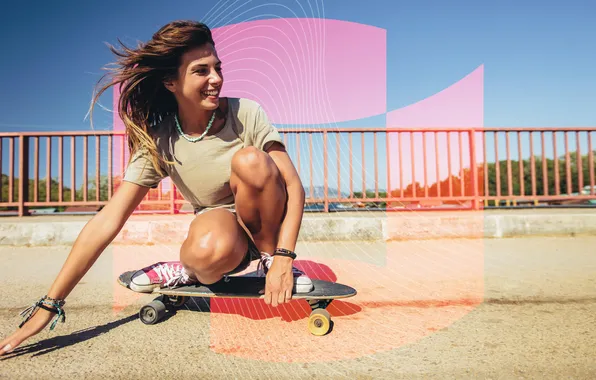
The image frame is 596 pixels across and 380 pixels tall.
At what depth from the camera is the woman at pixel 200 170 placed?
1793mm

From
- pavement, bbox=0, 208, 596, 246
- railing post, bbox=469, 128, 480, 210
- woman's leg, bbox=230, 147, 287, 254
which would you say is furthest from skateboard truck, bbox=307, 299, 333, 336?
railing post, bbox=469, 128, 480, 210

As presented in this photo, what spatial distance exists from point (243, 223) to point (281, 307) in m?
0.58

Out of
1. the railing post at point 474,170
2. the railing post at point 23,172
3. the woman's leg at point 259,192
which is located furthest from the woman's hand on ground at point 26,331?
the railing post at point 474,170

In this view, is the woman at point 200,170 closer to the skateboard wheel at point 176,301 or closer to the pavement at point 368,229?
the skateboard wheel at point 176,301

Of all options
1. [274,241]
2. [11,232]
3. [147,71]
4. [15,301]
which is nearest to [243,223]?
[274,241]

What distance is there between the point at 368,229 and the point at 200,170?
3.21m

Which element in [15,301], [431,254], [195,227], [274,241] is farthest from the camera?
[431,254]

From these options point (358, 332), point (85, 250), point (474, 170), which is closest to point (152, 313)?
point (85, 250)

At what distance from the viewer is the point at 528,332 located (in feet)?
5.63

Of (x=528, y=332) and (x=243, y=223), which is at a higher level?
(x=243, y=223)

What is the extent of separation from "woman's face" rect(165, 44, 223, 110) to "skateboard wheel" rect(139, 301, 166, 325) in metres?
1.06

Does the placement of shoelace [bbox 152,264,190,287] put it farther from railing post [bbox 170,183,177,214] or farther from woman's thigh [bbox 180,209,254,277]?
railing post [bbox 170,183,177,214]

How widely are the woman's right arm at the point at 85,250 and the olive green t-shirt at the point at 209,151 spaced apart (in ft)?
0.43

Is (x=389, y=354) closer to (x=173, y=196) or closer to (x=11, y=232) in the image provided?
(x=11, y=232)
